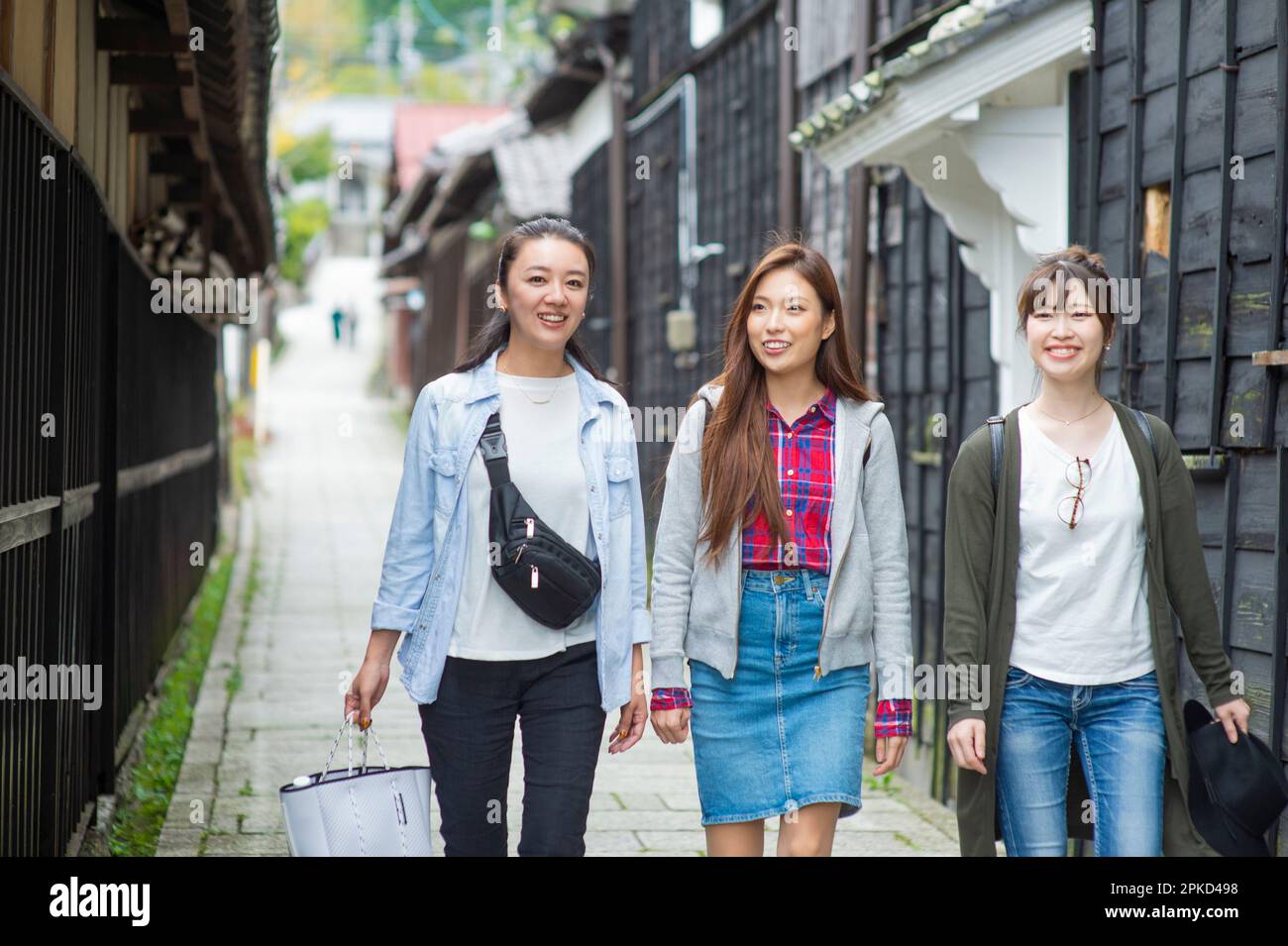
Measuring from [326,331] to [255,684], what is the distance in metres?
48.6

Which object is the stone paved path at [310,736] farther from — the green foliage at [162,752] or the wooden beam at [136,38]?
the wooden beam at [136,38]

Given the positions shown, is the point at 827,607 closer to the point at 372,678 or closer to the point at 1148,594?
the point at 1148,594

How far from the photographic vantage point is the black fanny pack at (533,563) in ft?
12.1

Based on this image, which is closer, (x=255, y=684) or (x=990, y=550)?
(x=990, y=550)

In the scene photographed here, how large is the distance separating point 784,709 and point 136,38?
15.4 ft

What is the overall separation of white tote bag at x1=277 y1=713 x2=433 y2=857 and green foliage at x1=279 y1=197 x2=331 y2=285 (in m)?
35.2

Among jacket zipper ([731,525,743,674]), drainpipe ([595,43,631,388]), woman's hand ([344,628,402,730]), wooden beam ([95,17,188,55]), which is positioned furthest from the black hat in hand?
drainpipe ([595,43,631,388])

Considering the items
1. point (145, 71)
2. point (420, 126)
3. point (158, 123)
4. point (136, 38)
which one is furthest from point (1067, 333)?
point (420, 126)

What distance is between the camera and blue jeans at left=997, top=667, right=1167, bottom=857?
11.9 ft

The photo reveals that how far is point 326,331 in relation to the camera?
56.9 meters

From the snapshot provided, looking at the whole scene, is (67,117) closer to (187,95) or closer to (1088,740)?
(187,95)

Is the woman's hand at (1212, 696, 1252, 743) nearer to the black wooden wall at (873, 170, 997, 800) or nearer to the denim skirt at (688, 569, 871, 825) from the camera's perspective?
the denim skirt at (688, 569, 871, 825)

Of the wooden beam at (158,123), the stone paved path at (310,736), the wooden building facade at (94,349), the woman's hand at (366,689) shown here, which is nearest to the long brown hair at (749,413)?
the woman's hand at (366,689)

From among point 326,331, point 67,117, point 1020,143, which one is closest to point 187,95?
point 67,117
